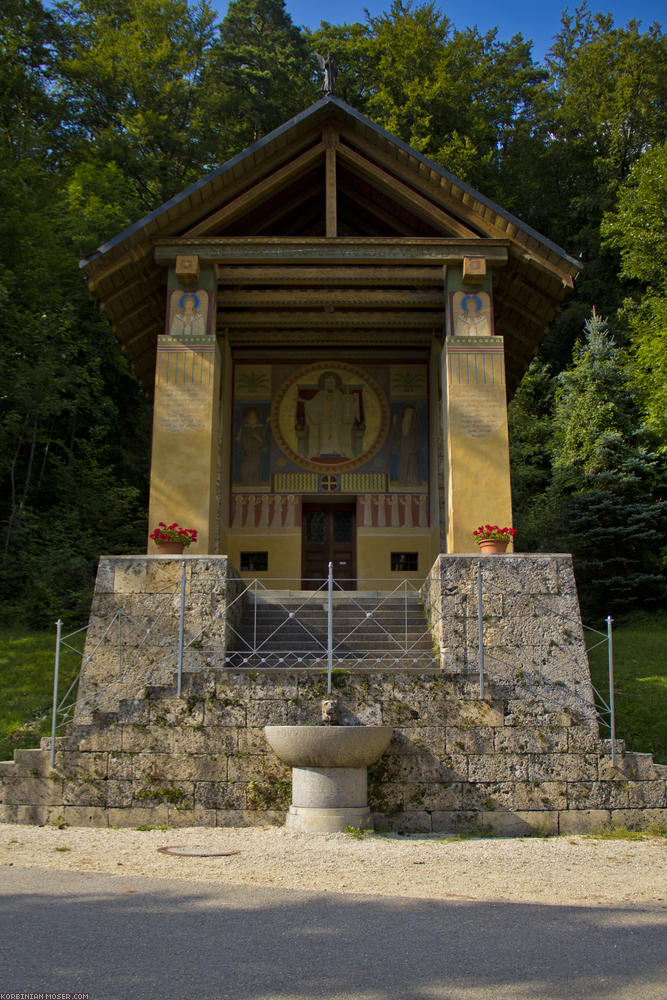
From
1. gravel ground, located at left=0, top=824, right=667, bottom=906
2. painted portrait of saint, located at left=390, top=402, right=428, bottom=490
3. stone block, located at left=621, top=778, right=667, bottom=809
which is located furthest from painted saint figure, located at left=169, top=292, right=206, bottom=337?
stone block, located at left=621, top=778, right=667, bottom=809

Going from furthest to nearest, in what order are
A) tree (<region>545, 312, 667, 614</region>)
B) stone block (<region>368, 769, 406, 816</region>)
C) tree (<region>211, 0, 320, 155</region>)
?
1. tree (<region>211, 0, 320, 155</region>)
2. tree (<region>545, 312, 667, 614</region>)
3. stone block (<region>368, 769, 406, 816</region>)

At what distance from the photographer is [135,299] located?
15.1m

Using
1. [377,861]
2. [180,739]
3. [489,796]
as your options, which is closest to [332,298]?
[180,739]

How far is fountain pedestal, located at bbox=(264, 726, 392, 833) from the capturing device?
859 cm

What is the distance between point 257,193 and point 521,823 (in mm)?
9930

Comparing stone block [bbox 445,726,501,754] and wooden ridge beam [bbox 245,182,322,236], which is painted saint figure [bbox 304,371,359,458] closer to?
wooden ridge beam [bbox 245,182,322,236]

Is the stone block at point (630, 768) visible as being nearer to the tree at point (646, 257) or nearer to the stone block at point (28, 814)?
the stone block at point (28, 814)

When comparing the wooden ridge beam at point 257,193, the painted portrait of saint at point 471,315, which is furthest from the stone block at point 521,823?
the wooden ridge beam at point 257,193

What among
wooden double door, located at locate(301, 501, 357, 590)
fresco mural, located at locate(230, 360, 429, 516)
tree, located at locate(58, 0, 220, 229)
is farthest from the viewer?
tree, located at locate(58, 0, 220, 229)

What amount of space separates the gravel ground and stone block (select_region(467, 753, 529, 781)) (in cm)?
71

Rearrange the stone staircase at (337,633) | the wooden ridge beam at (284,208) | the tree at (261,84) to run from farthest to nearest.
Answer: the tree at (261,84), the wooden ridge beam at (284,208), the stone staircase at (337,633)

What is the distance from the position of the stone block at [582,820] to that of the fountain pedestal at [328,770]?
2036 millimetres

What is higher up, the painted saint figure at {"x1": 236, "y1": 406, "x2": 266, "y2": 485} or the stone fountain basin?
the painted saint figure at {"x1": 236, "y1": 406, "x2": 266, "y2": 485}

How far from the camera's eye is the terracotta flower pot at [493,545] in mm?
11820
